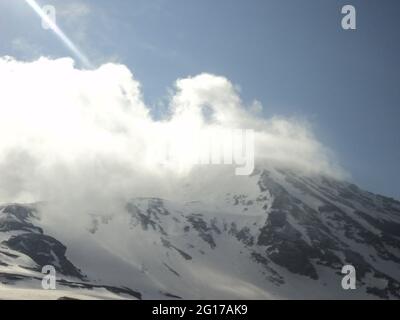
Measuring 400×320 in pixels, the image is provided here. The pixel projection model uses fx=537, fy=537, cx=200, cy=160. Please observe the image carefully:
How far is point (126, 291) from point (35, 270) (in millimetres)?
34049
